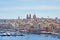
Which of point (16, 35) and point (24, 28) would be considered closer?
point (16, 35)

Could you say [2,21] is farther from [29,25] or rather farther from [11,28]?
[29,25]

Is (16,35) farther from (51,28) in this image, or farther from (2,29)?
(51,28)

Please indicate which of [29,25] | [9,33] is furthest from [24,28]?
[9,33]

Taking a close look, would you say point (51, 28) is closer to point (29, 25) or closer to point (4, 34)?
point (29, 25)

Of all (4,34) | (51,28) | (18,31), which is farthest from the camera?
(51,28)

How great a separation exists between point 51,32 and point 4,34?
7.71ft

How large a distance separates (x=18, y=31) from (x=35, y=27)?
1201 millimetres

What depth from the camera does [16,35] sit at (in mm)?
9695

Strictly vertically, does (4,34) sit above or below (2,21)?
below

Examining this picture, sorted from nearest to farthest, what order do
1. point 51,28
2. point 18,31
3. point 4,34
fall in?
point 4,34
point 18,31
point 51,28

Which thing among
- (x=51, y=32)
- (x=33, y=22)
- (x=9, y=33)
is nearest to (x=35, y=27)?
(x=33, y=22)

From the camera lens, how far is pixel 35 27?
1089cm

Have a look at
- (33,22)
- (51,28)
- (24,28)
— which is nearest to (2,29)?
(24,28)

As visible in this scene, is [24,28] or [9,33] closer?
[9,33]
